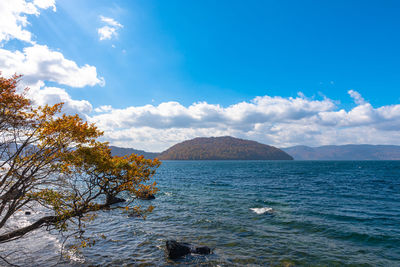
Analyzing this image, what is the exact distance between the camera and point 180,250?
16.8m

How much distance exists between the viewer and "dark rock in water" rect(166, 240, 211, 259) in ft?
54.3

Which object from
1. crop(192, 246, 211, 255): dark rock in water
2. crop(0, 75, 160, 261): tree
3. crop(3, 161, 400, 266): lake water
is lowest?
crop(3, 161, 400, 266): lake water

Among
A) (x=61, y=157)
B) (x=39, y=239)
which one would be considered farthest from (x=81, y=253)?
(x=61, y=157)

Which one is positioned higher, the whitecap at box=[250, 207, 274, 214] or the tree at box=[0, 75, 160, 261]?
the tree at box=[0, 75, 160, 261]

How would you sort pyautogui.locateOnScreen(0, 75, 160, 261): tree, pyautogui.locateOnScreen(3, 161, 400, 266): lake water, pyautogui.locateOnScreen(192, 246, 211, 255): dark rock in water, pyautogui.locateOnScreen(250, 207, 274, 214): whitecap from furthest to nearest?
pyautogui.locateOnScreen(250, 207, 274, 214): whitecap
pyautogui.locateOnScreen(192, 246, 211, 255): dark rock in water
pyautogui.locateOnScreen(3, 161, 400, 266): lake water
pyautogui.locateOnScreen(0, 75, 160, 261): tree

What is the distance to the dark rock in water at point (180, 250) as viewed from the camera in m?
16.5

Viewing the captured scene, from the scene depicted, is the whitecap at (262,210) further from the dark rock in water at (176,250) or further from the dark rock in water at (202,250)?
the dark rock in water at (176,250)

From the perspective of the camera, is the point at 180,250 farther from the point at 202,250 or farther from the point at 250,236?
the point at 250,236

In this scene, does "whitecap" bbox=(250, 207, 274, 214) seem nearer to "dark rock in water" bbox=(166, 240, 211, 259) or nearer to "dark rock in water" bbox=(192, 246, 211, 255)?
"dark rock in water" bbox=(192, 246, 211, 255)

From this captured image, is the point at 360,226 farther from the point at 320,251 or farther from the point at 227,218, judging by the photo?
the point at 227,218

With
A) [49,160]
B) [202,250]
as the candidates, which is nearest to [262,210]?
[202,250]

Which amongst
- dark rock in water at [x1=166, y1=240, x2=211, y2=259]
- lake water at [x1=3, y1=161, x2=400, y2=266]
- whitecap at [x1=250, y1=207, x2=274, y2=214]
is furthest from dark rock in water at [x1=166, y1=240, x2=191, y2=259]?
whitecap at [x1=250, y1=207, x2=274, y2=214]

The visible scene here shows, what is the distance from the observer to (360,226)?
76.7ft

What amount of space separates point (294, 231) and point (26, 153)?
23169 millimetres
